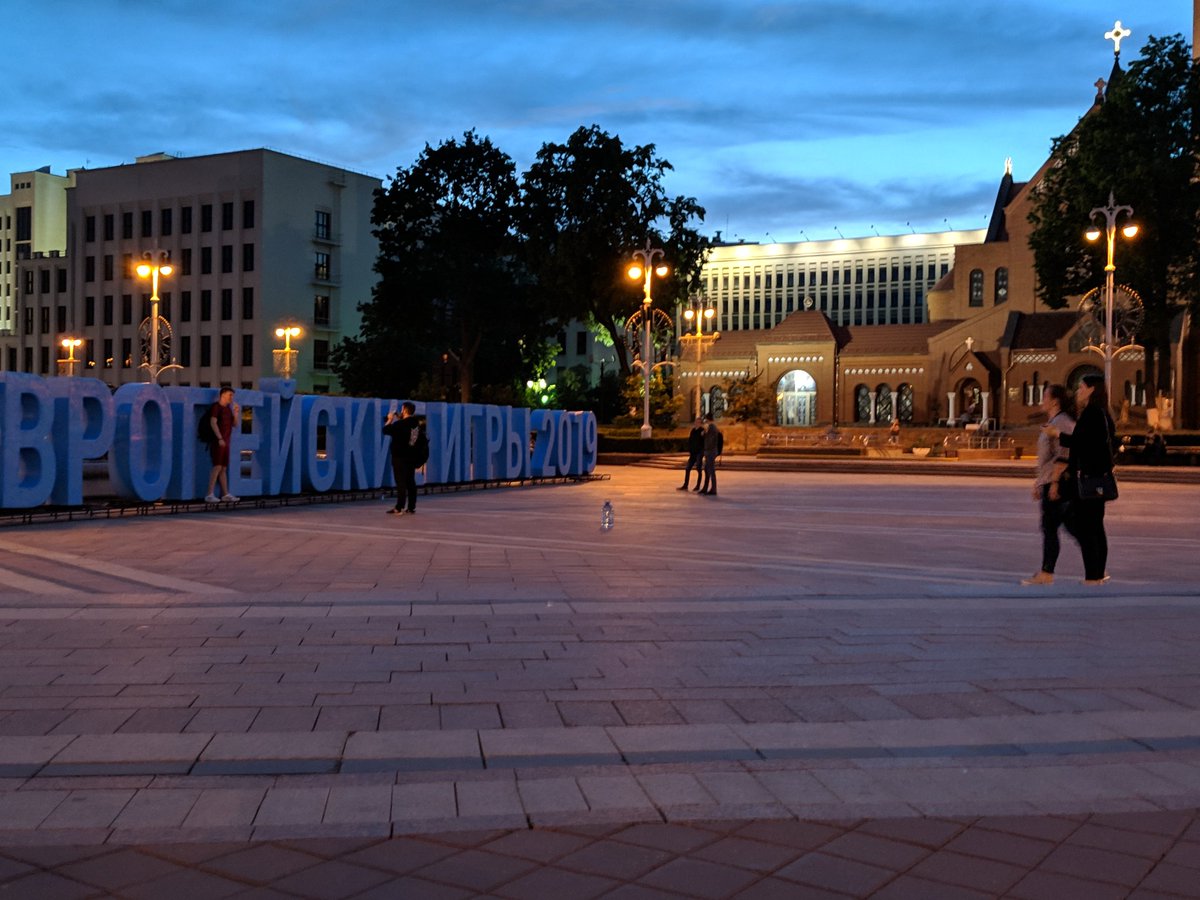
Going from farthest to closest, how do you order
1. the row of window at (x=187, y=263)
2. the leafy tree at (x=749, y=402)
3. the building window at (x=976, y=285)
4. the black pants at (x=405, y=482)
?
the building window at (x=976, y=285) < the row of window at (x=187, y=263) < the leafy tree at (x=749, y=402) < the black pants at (x=405, y=482)

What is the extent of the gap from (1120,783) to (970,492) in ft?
74.9

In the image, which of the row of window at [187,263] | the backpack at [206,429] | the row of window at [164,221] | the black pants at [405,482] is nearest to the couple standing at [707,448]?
the black pants at [405,482]

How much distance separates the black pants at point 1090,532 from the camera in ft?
32.3

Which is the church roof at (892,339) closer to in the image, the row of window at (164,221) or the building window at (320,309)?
the building window at (320,309)

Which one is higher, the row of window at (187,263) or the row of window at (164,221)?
the row of window at (164,221)

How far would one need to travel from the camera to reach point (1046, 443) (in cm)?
992

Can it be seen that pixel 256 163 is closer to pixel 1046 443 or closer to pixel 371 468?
pixel 371 468

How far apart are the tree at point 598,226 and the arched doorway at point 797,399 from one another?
20.3 metres

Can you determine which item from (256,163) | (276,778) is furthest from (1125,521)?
(256,163)

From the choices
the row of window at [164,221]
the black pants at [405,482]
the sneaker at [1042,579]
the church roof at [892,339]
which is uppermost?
the row of window at [164,221]

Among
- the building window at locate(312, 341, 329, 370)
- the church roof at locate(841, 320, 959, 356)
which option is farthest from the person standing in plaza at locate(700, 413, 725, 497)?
the building window at locate(312, 341, 329, 370)

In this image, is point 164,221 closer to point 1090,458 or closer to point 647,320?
point 647,320

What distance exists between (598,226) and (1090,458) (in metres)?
40.4

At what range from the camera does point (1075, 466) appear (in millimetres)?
9594
